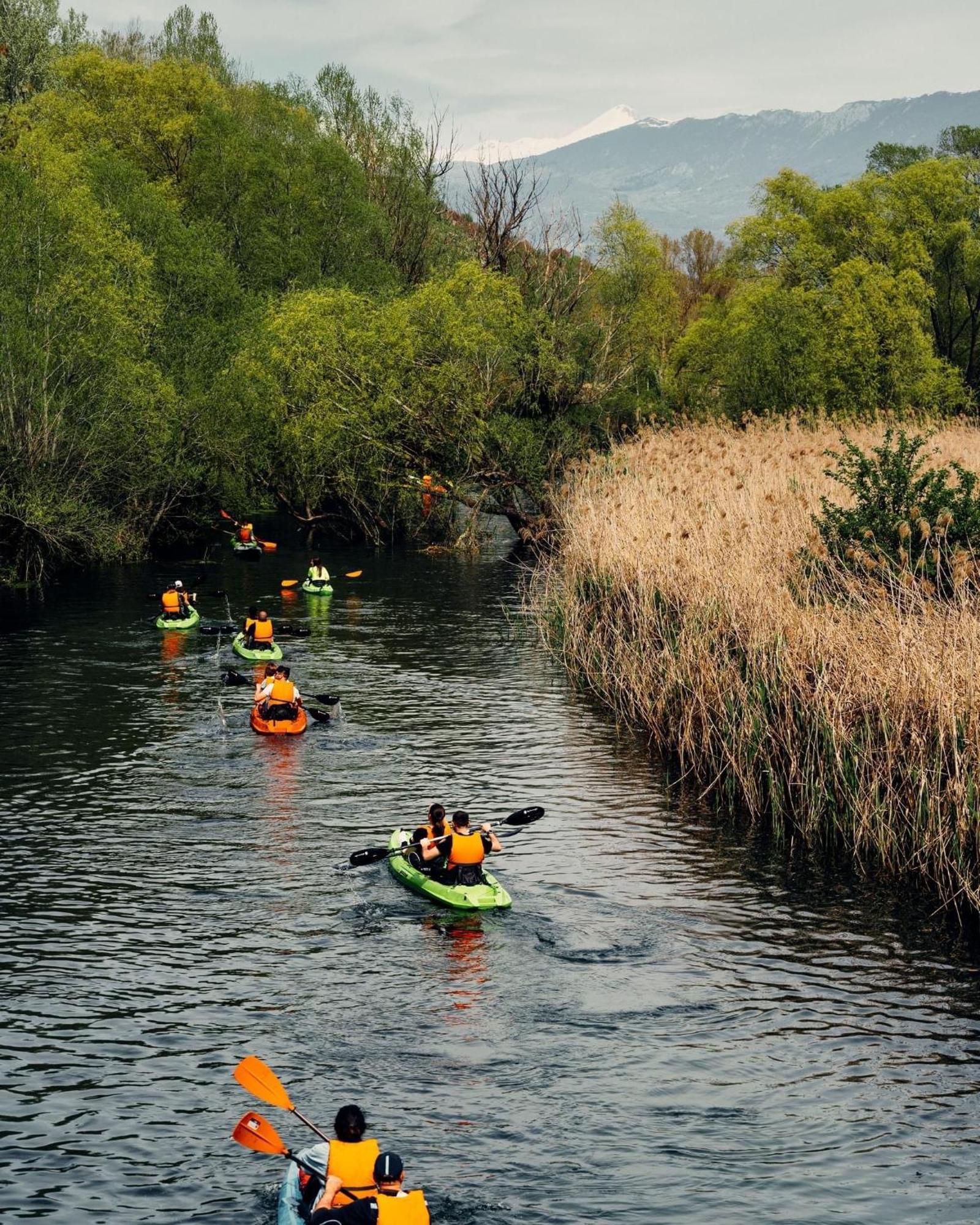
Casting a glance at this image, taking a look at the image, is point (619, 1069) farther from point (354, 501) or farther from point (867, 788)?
point (354, 501)

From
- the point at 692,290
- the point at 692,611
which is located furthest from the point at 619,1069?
the point at 692,290

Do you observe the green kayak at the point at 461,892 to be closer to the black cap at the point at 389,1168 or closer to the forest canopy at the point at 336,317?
the black cap at the point at 389,1168

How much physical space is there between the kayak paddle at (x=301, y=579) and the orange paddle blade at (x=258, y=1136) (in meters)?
37.0

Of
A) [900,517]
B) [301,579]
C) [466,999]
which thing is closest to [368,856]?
[466,999]

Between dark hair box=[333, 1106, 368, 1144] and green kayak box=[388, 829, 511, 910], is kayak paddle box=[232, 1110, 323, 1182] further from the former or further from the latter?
green kayak box=[388, 829, 511, 910]

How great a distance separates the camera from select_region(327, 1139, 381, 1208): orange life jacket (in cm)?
1251

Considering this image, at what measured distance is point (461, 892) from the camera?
2059cm

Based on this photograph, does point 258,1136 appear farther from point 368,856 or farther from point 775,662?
point 775,662

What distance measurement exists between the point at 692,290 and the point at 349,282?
5419 cm

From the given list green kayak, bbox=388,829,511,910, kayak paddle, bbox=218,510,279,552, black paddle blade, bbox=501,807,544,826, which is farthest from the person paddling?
kayak paddle, bbox=218,510,279,552

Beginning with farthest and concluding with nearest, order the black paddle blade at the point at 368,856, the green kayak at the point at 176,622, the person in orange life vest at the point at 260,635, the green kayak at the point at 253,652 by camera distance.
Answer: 1. the green kayak at the point at 176,622
2. the person in orange life vest at the point at 260,635
3. the green kayak at the point at 253,652
4. the black paddle blade at the point at 368,856

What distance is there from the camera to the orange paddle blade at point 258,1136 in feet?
43.0

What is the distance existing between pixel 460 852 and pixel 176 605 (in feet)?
78.0

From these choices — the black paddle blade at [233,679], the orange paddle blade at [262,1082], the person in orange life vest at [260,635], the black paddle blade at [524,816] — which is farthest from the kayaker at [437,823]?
the person in orange life vest at [260,635]
